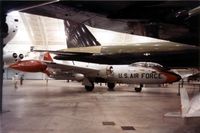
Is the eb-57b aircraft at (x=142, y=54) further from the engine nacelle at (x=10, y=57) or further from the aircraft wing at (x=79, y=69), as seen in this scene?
the engine nacelle at (x=10, y=57)

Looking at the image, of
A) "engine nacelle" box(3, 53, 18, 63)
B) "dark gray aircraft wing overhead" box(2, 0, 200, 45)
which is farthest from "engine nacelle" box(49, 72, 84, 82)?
"dark gray aircraft wing overhead" box(2, 0, 200, 45)

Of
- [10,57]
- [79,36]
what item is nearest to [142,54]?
[79,36]

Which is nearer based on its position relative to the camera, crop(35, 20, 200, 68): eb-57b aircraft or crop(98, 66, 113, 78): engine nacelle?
crop(35, 20, 200, 68): eb-57b aircraft

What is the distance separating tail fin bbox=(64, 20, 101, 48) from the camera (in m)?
16.4

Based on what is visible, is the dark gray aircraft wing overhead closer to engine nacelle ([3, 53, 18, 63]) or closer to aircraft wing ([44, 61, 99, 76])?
aircraft wing ([44, 61, 99, 76])

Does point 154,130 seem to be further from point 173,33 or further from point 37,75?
point 37,75

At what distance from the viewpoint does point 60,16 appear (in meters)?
5.77

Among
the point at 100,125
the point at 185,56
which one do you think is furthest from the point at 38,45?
the point at 100,125

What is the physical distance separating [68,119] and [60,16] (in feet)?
8.88

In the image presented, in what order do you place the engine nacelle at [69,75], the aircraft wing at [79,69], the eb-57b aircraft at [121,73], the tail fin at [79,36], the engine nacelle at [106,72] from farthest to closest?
the engine nacelle at [69,75], the engine nacelle at [106,72], the tail fin at [79,36], the aircraft wing at [79,69], the eb-57b aircraft at [121,73]

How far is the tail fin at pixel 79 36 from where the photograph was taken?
646 inches

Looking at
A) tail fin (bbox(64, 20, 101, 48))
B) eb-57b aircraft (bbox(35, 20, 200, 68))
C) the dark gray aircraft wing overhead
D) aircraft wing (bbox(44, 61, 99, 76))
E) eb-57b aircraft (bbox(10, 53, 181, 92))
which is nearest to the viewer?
the dark gray aircraft wing overhead

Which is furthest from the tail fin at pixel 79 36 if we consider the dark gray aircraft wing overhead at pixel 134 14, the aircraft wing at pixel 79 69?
the dark gray aircraft wing overhead at pixel 134 14

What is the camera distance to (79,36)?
54.9ft
